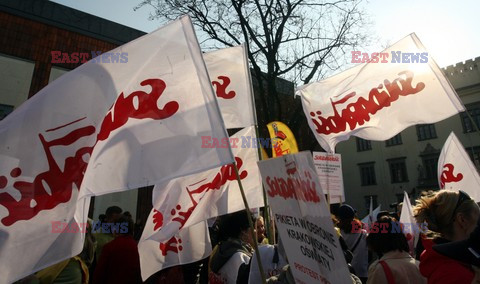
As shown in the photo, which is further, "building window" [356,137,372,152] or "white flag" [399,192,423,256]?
"building window" [356,137,372,152]

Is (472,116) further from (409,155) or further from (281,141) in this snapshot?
(281,141)

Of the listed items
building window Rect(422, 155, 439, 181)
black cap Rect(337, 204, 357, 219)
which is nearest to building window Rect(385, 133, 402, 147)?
building window Rect(422, 155, 439, 181)

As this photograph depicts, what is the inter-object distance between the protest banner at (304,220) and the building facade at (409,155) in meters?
25.0

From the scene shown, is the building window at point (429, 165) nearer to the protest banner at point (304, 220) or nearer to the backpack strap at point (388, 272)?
the backpack strap at point (388, 272)

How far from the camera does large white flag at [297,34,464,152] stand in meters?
3.51

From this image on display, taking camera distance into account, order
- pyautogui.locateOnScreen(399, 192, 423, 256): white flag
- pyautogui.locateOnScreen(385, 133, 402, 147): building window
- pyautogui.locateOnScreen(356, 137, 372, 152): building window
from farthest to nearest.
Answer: pyautogui.locateOnScreen(356, 137, 372, 152): building window
pyautogui.locateOnScreen(385, 133, 402, 147): building window
pyautogui.locateOnScreen(399, 192, 423, 256): white flag

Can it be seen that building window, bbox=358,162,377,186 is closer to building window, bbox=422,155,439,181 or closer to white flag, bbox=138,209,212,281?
building window, bbox=422,155,439,181

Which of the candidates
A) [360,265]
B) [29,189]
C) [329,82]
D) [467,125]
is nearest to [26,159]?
[29,189]

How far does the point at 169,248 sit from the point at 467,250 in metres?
2.99

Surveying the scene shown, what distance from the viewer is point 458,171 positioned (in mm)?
4797

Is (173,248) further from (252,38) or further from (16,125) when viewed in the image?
(252,38)

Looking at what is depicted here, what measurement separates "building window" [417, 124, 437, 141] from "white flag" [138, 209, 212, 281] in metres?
31.1

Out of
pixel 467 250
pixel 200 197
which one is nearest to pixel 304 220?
pixel 467 250

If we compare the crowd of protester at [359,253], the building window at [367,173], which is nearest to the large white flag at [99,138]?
the crowd of protester at [359,253]
